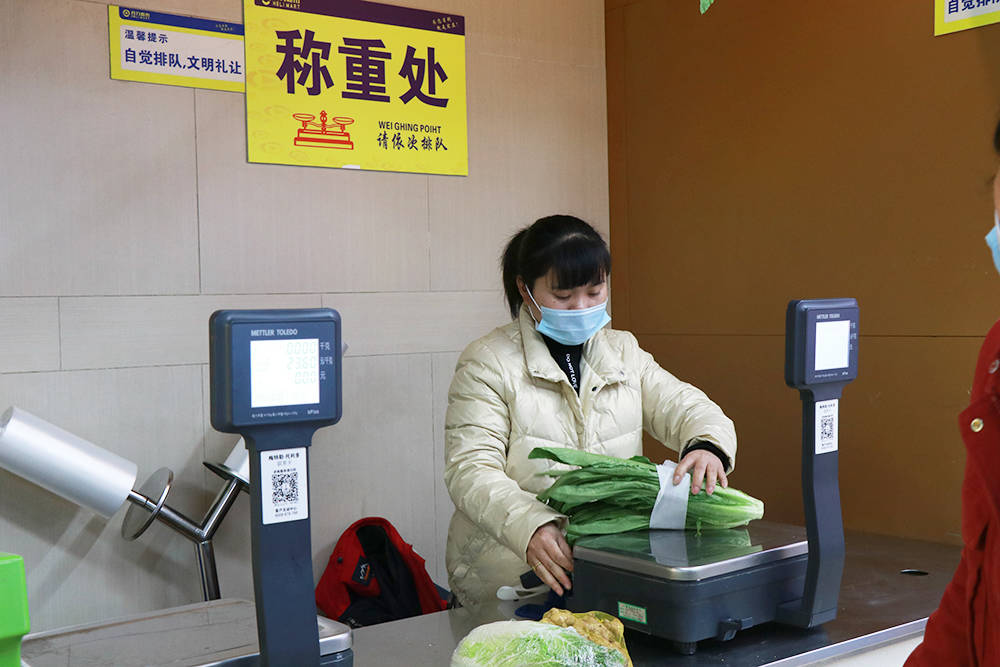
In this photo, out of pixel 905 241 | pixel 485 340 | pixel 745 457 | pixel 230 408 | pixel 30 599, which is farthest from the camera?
pixel 745 457

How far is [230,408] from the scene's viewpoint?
1216 mm

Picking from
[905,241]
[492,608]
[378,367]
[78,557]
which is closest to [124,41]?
[378,367]

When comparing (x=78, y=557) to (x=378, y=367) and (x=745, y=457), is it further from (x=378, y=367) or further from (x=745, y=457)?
(x=745, y=457)

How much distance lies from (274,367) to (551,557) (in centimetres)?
74

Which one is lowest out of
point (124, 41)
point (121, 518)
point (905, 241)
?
point (121, 518)

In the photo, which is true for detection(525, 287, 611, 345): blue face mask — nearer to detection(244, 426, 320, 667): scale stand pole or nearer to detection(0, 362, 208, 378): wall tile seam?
detection(244, 426, 320, 667): scale stand pole

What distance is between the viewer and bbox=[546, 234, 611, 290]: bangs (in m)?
2.28

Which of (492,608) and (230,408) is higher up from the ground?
(230,408)

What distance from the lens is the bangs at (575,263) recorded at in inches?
89.7

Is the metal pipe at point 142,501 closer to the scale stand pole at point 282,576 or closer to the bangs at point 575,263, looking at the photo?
the bangs at point 575,263

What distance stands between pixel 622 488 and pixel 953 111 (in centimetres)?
176

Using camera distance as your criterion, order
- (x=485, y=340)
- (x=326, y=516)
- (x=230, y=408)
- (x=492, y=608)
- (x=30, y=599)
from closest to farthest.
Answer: (x=230, y=408) → (x=492, y=608) → (x=485, y=340) → (x=30, y=599) → (x=326, y=516)

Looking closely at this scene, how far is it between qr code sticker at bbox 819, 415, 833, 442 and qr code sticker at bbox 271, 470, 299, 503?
91 centimetres

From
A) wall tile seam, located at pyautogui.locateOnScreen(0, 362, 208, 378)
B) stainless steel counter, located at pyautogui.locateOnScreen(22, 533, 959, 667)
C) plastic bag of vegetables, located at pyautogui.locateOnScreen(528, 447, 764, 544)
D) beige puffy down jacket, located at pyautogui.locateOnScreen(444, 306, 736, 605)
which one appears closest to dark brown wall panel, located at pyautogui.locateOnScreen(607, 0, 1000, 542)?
beige puffy down jacket, located at pyautogui.locateOnScreen(444, 306, 736, 605)
